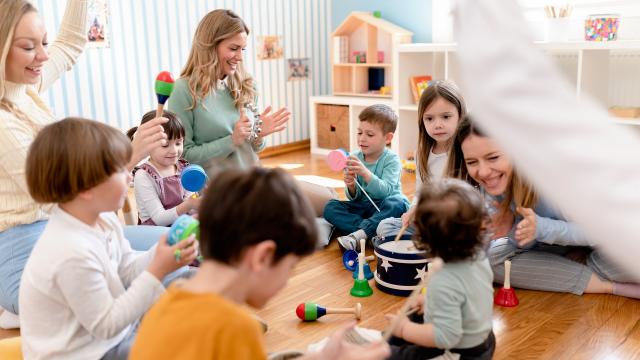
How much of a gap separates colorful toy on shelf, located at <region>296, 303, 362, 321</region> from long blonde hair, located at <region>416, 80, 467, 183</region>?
2.15 feet

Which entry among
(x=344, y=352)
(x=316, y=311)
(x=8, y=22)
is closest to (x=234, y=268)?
(x=344, y=352)

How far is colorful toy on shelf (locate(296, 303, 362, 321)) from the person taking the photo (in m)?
1.83

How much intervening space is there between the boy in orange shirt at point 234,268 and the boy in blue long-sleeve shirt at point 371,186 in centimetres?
149

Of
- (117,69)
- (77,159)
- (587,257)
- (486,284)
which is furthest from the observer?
(117,69)

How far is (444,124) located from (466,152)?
41 cm

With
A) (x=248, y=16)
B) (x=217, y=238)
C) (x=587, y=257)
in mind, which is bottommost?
(x=587, y=257)

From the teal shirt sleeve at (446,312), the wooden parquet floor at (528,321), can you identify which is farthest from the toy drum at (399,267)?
the teal shirt sleeve at (446,312)

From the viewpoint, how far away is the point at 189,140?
8.27 ft

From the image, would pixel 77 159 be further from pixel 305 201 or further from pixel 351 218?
pixel 351 218

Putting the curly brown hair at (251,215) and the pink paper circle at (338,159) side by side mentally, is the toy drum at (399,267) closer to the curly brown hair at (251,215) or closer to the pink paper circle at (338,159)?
the pink paper circle at (338,159)

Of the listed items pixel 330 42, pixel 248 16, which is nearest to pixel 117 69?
pixel 248 16

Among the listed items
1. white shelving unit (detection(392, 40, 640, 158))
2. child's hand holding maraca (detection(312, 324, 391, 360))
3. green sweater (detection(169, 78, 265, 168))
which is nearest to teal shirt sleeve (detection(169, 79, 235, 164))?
green sweater (detection(169, 78, 265, 168))

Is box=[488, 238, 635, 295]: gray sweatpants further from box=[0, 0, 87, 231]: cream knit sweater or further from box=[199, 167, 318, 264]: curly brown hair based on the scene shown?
box=[0, 0, 87, 231]: cream knit sweater

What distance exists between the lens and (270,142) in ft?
15.7
